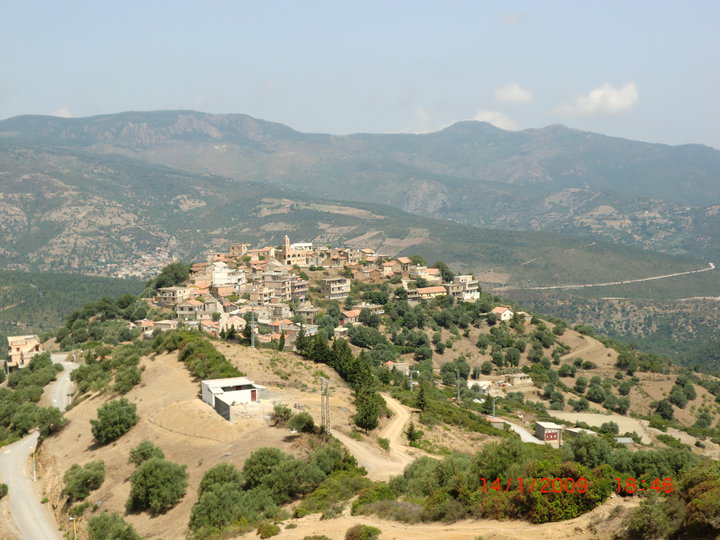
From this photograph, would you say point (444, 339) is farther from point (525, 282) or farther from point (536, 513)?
point (525, 282)

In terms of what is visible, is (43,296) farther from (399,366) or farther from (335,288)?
(399,366)

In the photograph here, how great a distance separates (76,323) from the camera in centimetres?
7862

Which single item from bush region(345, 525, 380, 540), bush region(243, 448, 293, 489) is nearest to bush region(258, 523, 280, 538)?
bush region(345, 525, 380, 540)

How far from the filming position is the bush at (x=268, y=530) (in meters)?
24.4

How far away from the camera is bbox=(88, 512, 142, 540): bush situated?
28.0 m

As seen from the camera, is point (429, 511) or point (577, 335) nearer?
point (429, 511)

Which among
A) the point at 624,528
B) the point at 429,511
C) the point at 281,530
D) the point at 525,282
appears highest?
the point at 624,528

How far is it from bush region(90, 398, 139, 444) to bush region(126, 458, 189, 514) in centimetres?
913

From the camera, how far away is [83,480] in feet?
115

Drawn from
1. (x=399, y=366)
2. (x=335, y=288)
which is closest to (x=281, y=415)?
Result: (x=399, y=366)

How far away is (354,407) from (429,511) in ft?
63.4

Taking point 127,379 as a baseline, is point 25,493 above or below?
Answer: below

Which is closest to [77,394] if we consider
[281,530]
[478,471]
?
[281,530]

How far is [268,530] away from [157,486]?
345 inches
